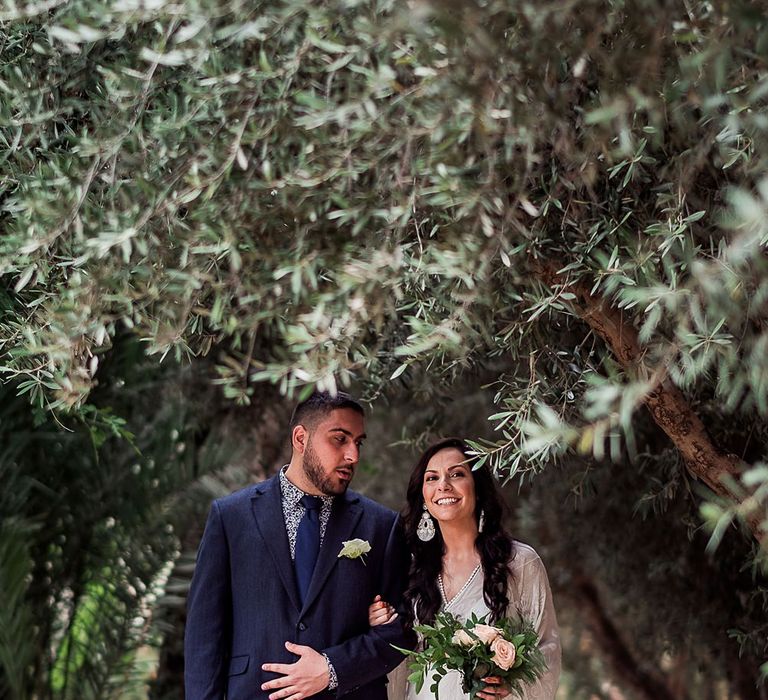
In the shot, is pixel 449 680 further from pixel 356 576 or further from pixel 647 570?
pixel 647 570

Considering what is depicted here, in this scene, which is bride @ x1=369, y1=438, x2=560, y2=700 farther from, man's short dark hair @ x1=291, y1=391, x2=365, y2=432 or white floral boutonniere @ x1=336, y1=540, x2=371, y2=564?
man's short dark hair @ x1=291, y1=391, x2=365, y2=432

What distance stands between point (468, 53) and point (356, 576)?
2450 mm

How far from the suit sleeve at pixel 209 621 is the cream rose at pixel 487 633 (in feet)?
3.20

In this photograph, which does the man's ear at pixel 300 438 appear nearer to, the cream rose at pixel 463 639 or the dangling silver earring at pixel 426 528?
the dangling silver earring at pixel 426 528

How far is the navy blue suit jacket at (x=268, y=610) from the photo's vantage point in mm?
4020

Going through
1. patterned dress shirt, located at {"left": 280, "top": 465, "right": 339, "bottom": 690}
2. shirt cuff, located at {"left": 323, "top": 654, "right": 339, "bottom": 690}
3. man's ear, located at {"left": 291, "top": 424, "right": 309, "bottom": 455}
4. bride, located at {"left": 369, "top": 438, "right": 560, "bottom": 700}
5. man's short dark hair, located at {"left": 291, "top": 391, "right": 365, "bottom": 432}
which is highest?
man's short dark hair, located at {"left": 291, "top": 391, "right": 365, "bottom": 432}

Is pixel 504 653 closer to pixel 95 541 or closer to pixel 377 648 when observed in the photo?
pixel 377 648

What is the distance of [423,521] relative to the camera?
438cm

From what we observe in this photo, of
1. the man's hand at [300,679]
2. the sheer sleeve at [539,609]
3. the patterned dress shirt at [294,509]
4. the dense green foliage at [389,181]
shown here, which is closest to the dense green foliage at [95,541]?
the patterned dress shirt at [294,509]

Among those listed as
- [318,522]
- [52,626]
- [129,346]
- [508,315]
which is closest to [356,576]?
[318,522]

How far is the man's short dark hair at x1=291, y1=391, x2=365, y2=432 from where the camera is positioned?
13.6ft

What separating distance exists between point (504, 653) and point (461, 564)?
60 cm

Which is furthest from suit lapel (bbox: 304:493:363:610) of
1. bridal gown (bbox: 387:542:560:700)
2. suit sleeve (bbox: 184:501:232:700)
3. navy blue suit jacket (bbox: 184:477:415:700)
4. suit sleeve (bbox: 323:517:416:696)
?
bridal gown (bbox: 387:542:560:700)

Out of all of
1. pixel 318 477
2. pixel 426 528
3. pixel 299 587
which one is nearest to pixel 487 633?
pixel 426 528
